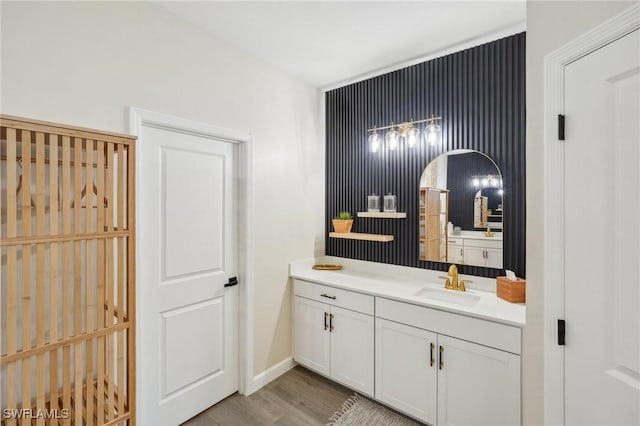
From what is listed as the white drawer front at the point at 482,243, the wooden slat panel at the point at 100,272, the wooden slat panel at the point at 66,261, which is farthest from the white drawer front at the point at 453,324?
the wooden slat panel at the point at 66,261

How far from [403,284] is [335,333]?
0.68 m

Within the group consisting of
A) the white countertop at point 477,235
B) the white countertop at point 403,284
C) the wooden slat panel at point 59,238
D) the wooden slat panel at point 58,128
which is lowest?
the white countertop at point 403,284

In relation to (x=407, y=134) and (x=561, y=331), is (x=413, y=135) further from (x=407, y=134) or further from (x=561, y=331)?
(x=561, y=331)

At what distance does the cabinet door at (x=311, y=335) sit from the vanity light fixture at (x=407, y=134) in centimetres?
152

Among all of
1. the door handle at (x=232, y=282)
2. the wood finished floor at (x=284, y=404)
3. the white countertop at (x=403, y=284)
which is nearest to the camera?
the white countertop at (x=403, y=284)

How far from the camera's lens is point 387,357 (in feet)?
7.09

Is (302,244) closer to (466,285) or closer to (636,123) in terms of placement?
(466,285)

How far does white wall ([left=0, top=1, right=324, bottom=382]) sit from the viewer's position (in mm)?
1438

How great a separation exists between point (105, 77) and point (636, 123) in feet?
7.58

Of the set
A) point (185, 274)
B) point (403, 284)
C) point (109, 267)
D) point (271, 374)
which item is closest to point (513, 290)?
point (403, 284)

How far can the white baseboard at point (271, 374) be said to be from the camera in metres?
2.45

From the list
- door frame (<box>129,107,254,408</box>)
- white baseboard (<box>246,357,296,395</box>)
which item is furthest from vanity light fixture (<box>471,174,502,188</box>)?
white baseboard (<box>246,357,296,395</box>)

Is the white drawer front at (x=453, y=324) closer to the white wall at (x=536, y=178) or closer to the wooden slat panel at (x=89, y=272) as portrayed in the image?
the white wall at (x=536, y=178)

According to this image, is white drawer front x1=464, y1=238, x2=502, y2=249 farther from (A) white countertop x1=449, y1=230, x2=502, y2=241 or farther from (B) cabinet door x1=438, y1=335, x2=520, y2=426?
(B) cabinet door x1=438, y1=335, x2=520, y2=426
